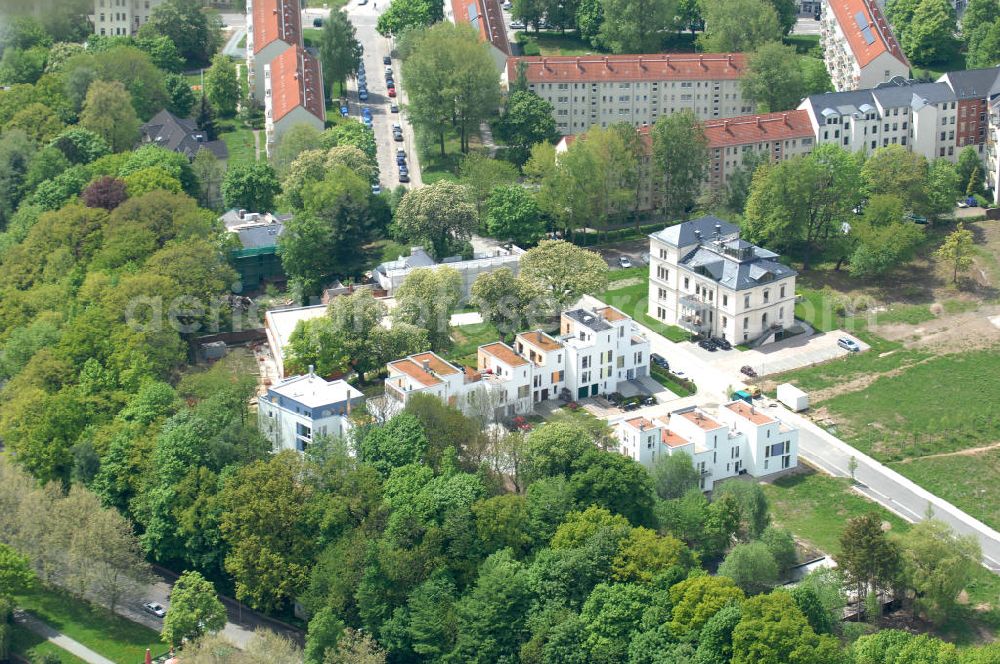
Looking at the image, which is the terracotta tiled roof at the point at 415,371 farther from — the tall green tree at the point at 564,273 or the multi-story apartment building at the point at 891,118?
the multi-story apartment building at the point at 891,118

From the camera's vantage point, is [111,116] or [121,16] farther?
[121,16]

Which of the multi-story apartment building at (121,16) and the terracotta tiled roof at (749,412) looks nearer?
the terracotta tiled roof at (749,412)

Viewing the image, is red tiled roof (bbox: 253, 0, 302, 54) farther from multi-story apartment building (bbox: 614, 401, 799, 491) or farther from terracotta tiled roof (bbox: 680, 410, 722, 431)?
terracotta tiled roof (bbox: 680, 410, 722, 431)

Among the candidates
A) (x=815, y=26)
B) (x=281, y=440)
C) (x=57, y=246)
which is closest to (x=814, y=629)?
(x=281, y=440)

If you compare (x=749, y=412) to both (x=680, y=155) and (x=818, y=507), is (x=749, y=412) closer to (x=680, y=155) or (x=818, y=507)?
(x=818, y=507)

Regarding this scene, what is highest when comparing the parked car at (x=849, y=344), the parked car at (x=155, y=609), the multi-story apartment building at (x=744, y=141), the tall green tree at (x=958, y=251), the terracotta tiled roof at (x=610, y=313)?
the multi-story apartment building at (x=744, y=141)

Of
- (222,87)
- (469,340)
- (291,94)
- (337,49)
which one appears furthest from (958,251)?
(222,87)

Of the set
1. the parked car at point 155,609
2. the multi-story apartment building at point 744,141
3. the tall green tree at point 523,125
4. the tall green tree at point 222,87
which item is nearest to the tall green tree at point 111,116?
the tall green tree at point 222,87

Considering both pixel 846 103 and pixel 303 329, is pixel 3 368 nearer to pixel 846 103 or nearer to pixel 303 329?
pixel 303 329
